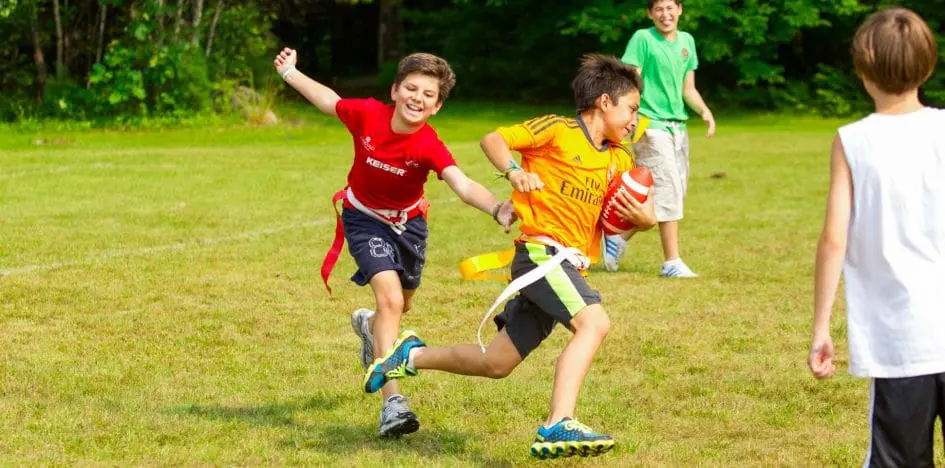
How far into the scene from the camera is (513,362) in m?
5.64

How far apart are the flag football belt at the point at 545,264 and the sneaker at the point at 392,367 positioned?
1.26 feet

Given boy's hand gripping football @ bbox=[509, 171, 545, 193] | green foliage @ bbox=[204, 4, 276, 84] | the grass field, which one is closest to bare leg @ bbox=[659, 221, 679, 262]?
the grass field

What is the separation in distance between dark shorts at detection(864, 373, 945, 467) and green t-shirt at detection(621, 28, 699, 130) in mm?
6810

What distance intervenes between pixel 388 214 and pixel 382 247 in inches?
6.2

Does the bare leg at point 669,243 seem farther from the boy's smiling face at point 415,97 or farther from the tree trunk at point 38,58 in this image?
the tree trunk at point 38,58

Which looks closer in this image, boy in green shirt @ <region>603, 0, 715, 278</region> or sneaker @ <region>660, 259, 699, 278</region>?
sneaker @ <region>660, 259, 699, 278</region>

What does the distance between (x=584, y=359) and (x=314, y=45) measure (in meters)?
38.4

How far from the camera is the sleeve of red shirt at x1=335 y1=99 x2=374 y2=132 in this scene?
6.18 m

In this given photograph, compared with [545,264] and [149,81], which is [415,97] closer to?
[545,264]

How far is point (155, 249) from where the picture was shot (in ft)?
36.8

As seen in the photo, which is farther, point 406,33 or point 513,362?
point 406,33

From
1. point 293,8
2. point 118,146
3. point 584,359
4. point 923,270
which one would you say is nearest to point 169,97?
point 118,146

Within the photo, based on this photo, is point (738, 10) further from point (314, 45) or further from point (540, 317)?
point (540, 317)

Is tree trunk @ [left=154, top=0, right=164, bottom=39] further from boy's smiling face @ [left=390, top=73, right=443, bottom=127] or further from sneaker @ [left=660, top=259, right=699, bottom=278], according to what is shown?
boy's smiling face @ [left=390, top=73, right=443, bottom=127]
